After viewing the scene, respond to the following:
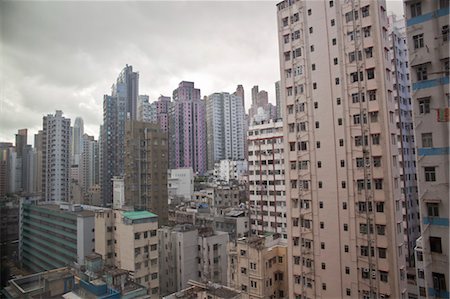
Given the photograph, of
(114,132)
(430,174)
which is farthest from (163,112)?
(430,174)

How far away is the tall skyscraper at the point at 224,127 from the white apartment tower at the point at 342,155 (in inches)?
515

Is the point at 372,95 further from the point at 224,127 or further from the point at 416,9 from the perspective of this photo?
the point at 224,127

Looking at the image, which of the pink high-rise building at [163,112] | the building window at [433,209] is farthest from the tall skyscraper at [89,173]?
the building window at [433,209]

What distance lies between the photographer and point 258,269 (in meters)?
5.13

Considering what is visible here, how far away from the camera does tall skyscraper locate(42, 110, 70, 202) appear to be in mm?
5789

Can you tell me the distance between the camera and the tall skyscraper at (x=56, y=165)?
228 inches

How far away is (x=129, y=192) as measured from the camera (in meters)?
9.41

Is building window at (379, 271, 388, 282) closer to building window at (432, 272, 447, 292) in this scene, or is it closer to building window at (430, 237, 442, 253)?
building window at (432, 272, 447, 292)

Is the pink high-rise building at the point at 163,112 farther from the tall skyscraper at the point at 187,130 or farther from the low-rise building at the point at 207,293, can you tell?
the low-rise building at the point at 207,293

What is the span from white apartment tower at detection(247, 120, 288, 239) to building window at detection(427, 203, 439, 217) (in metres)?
7.20

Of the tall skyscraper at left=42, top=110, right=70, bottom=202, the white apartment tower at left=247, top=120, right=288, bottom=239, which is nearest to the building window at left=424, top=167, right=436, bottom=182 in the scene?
the tall skyscraper at left=42, top=110, right=70, bottom=202

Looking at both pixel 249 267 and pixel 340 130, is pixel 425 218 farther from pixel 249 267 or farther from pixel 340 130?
pixel 249 267

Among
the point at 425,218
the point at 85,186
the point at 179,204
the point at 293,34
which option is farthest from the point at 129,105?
the point at 425,218

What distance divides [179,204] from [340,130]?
795 cm
